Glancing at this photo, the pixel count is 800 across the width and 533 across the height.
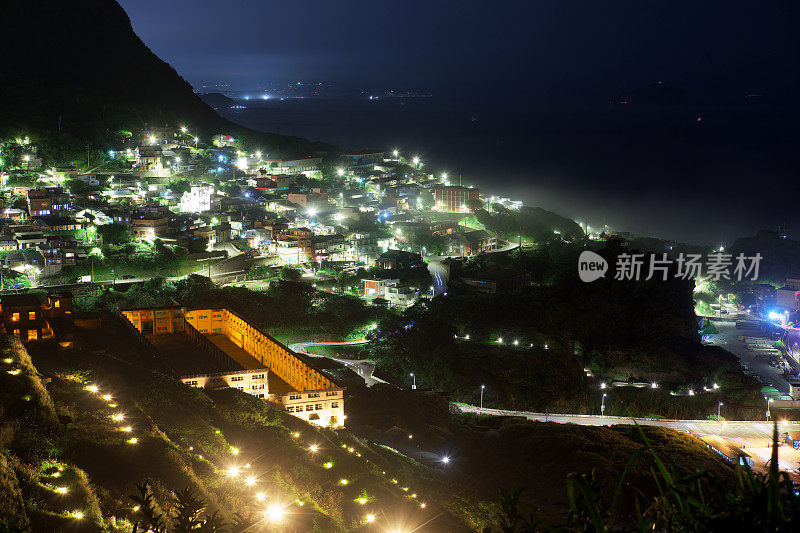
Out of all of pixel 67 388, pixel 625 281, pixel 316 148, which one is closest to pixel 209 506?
pixel 67 388

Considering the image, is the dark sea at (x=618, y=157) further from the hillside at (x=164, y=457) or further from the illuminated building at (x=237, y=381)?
the hillside at (x=164, y=457)

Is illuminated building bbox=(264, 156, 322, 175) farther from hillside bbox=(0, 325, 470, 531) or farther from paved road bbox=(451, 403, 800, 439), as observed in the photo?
hillside bbox=(0, 325, 470, 531)

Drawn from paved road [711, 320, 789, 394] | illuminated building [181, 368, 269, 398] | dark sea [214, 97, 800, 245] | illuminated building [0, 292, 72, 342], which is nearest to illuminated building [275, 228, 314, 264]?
illuminated building [181, 368, 269, 398]

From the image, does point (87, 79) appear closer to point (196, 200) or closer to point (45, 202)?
point (196, 200)

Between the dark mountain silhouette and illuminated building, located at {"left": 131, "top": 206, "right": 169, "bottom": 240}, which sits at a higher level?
the dark mountain silhouette

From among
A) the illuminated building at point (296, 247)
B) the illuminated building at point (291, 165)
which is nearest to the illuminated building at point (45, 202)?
the illuminated building at point (296, 247)

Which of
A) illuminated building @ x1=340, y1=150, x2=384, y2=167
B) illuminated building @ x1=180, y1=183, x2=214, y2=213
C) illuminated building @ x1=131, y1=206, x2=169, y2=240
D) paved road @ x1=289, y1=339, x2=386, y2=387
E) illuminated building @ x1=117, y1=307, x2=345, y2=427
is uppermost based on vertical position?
illuminated building @ x1=340, y1=150, x2=384, y2=167

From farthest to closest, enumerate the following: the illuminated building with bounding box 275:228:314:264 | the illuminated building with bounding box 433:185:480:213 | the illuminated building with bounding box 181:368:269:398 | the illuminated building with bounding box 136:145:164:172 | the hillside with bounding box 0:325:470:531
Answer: the illuminated building with bounding box 433:185:480:213 → the illuminated building with bounding box 136:145:164:172 → the illuminated building with bounding box 275:228:314:264 → the illuminated building with bounding box 181:368:269:398 → the hillside with bounding box 0:325:470:531
